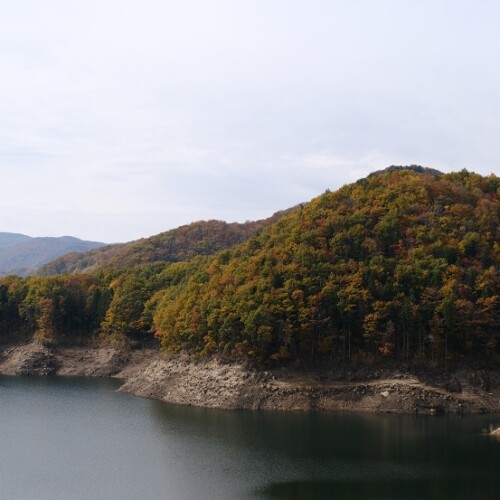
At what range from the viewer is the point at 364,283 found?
218 feet

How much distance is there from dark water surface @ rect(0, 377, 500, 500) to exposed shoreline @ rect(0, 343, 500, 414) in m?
1.88

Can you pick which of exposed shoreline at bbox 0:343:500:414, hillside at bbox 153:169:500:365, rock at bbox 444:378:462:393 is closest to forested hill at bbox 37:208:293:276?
hillside at bbox 153:169:500:365

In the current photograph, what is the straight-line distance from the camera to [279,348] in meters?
64.9

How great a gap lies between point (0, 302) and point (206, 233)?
2933 inches

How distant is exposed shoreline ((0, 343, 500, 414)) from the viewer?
193 feet

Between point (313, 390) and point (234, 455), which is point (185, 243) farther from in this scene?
A: point (234, 455)

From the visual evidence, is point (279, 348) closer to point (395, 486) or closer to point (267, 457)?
point (267, 457)

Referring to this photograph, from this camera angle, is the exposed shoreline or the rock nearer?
the exposed shoreline

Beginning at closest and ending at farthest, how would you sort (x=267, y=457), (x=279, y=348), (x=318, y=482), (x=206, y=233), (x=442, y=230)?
(x=318, y=482)
(x=267, y=457)
(x=279, y=348)
(x=442, y=230)
(x=206, y=233)

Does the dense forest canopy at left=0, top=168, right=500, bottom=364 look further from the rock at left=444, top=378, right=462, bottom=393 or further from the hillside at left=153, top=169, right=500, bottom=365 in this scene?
the rock at left=444, top=378, right=462, bottom=393

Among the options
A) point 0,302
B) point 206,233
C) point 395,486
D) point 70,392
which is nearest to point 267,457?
point 395,486

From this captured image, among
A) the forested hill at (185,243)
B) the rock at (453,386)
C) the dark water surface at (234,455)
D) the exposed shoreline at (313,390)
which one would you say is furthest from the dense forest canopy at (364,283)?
the forested hill at (185,243)

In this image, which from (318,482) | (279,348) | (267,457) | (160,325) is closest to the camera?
(318,482)

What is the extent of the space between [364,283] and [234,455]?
86.4 feet
